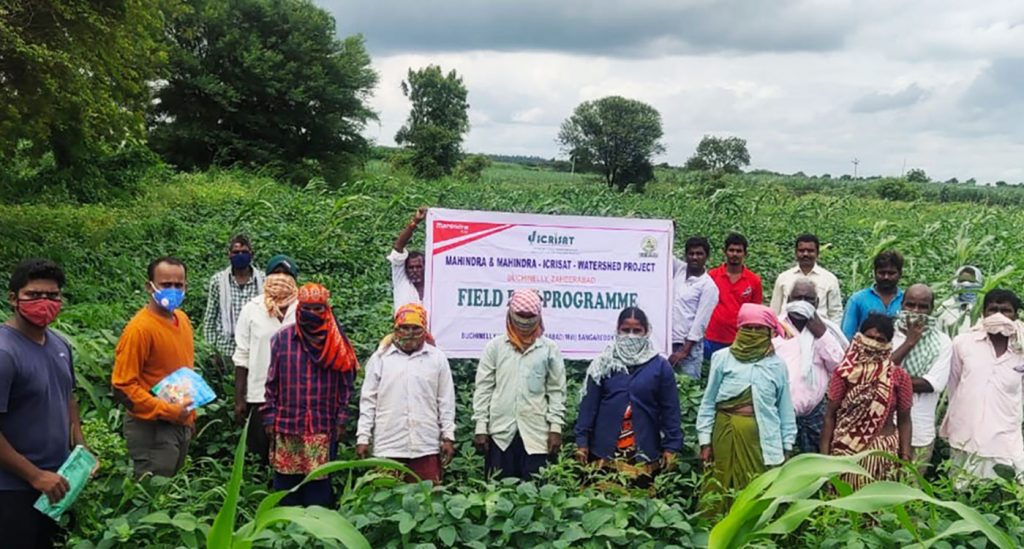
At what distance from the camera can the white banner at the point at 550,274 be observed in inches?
171

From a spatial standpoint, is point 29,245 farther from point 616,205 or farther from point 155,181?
point 616,205

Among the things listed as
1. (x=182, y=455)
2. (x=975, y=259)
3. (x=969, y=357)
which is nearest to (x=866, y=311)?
(x=969, y=357)

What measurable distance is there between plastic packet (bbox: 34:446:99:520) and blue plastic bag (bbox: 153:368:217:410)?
67 cm

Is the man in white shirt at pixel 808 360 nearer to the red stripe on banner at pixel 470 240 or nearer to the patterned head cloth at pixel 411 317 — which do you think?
the red stripe on banner at pixel 470 240

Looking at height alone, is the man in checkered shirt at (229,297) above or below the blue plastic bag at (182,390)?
above

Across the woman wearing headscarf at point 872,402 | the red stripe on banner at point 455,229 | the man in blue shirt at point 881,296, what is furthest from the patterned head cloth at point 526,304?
the man in blue shirt at point 881,296

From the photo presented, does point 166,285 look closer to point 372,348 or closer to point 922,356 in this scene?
point 372,348

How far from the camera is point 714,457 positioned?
3664mm

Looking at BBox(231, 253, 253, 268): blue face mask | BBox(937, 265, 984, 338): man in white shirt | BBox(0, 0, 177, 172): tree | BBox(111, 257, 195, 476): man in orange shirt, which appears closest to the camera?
BBox(111, 257, 195, 476): man in orange shirt

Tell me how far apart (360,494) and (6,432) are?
1290 millimetres

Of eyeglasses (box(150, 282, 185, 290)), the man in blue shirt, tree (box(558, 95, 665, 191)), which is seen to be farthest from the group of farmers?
tree (box(558, 95, 665, 191))

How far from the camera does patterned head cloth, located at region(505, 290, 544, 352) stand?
3818 mm

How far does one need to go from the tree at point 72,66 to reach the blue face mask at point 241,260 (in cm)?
550

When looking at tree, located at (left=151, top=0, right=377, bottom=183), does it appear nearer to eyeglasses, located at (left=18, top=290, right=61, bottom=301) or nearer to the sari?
eyeglasses, located at (left=18, top=290, right=61, bottom=301)
